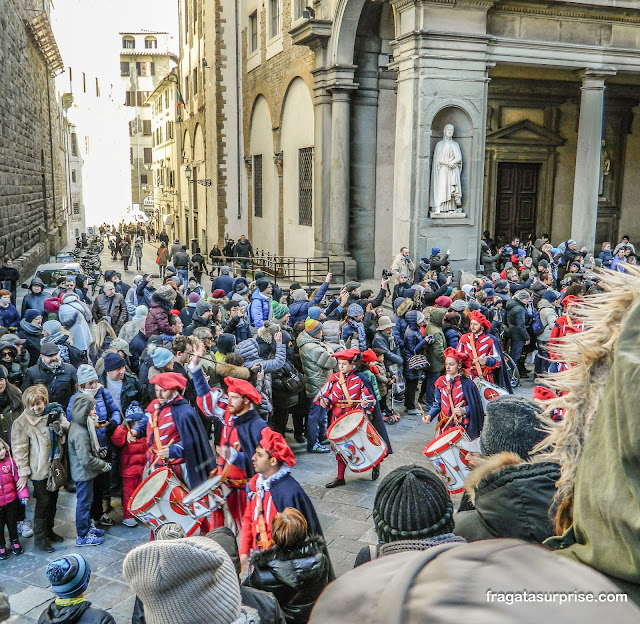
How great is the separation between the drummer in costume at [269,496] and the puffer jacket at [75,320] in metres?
6.06

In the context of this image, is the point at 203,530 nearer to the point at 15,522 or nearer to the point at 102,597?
the point at 102,597

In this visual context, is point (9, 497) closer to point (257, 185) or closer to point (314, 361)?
point (314, 361)

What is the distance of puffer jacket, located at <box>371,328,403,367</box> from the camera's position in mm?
9000

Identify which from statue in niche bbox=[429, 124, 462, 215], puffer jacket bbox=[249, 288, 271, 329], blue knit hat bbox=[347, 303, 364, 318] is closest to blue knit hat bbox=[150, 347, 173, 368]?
blue knit hat bbox=[347, 303, 364, 318]

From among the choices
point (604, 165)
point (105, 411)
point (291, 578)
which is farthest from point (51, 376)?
point (604, 165)

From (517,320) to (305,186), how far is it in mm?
12106

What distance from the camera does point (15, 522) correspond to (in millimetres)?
6008

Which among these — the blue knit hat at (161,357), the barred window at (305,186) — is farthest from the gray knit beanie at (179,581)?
the barred window at (305,186)

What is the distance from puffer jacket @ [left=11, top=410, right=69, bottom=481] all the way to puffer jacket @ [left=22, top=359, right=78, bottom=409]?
1.01 m

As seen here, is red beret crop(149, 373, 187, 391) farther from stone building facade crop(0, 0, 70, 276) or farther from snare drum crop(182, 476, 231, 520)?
stone building facade crop(0, 0, 70, 276)

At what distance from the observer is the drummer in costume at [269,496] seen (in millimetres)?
4223

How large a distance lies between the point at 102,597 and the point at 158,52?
7061cm

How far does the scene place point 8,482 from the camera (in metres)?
5.87

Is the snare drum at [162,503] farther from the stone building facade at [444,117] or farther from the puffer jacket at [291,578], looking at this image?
the stone building facade at [444,117]
